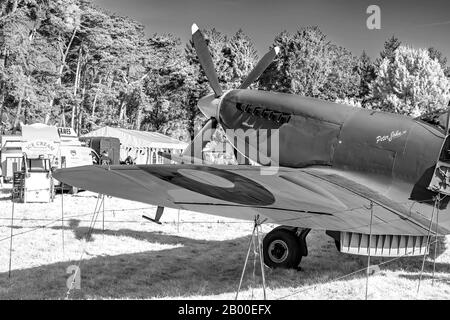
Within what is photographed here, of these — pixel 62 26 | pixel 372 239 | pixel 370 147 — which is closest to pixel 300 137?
pixel 370 147

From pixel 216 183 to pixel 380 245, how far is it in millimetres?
2110

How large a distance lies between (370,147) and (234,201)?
10.8 feet

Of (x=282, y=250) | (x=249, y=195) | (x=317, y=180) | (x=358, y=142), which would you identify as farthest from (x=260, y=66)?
(x=249, y=195)

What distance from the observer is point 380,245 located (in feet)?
16.8

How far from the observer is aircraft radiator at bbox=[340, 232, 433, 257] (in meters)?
5.12

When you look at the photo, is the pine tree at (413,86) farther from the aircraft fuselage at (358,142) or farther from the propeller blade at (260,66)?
the aircraft fuselage at (358,142)

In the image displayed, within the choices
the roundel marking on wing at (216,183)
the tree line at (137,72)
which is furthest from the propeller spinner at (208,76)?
the tree line at (137,72)

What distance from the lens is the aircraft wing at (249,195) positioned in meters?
4.09

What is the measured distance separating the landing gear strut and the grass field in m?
0.18

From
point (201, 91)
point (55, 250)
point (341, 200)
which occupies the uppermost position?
point (201, 91)

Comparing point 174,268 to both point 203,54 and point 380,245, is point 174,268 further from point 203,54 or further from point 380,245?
point 203,54
